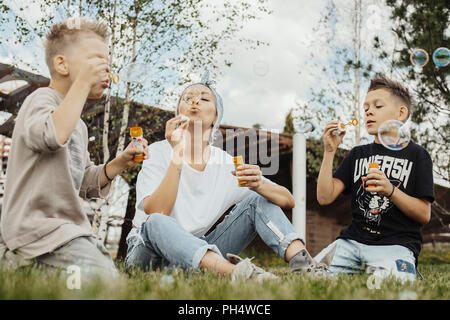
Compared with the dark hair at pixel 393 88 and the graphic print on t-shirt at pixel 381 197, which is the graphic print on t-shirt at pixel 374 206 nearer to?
the graphic print on t-shirt at pixel 381 197

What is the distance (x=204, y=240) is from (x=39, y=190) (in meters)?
0.86

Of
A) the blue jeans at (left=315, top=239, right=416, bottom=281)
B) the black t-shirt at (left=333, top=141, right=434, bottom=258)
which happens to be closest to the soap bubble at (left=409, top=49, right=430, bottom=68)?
the black t-shirt at (left=333, top=141, right=434, bottom=258)

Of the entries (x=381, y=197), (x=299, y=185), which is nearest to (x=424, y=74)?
(x=299, y=185)

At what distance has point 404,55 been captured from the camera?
733 cm

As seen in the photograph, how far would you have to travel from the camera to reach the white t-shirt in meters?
2.32

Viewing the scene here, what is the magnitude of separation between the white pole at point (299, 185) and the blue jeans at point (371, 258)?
3.02 m

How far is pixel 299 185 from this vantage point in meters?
5.90

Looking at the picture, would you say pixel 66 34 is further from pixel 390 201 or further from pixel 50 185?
pixel 390 201

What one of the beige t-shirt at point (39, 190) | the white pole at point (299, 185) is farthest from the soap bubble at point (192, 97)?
the white pole at point (299, 185)

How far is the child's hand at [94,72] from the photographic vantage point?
1629 mm

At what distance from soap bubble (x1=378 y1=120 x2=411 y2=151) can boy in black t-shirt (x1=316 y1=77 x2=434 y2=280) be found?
101 mm

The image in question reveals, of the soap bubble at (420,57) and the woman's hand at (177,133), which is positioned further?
the soap bubble at (420,57)
